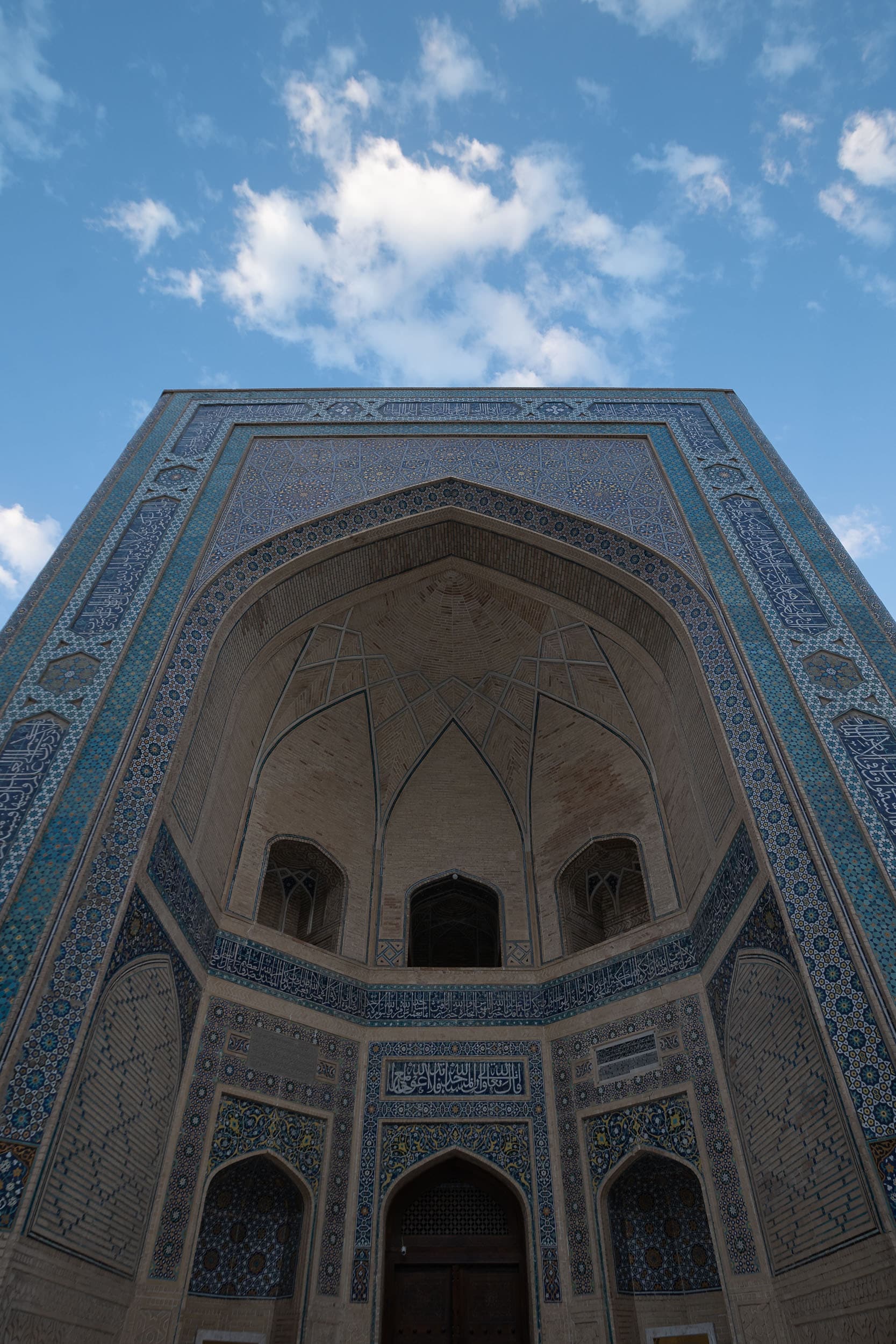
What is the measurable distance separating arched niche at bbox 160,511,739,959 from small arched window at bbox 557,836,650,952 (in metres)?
0.14

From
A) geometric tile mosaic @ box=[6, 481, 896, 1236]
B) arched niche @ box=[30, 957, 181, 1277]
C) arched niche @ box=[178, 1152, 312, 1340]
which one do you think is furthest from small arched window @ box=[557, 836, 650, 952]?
arched niche @ box=[30, 957, 181, 1277]

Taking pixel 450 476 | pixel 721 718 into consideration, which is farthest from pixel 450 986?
pixel 450 476

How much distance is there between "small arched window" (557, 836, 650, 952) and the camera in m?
6.23

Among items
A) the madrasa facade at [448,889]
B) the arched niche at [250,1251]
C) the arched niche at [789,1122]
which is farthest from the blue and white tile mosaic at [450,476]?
the arched niche at [250,1251]

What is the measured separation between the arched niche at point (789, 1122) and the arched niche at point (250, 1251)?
7.92ft

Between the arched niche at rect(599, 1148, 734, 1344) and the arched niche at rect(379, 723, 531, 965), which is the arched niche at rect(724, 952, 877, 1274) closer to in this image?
the arched niche at rect(599, 1148, 734, 1344)

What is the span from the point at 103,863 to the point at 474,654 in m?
3.80

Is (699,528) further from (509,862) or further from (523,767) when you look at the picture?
(509,862)

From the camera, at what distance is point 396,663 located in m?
7.04

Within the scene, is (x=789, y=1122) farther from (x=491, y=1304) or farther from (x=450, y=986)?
(x=450, y=986)

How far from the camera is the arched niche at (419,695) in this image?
5203 millimetres

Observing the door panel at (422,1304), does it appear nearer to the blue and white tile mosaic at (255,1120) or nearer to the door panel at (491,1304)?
the door panel at (491,1304)

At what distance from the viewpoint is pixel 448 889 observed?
6773mm

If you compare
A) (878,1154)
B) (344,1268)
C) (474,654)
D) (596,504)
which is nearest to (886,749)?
(878,1154)
